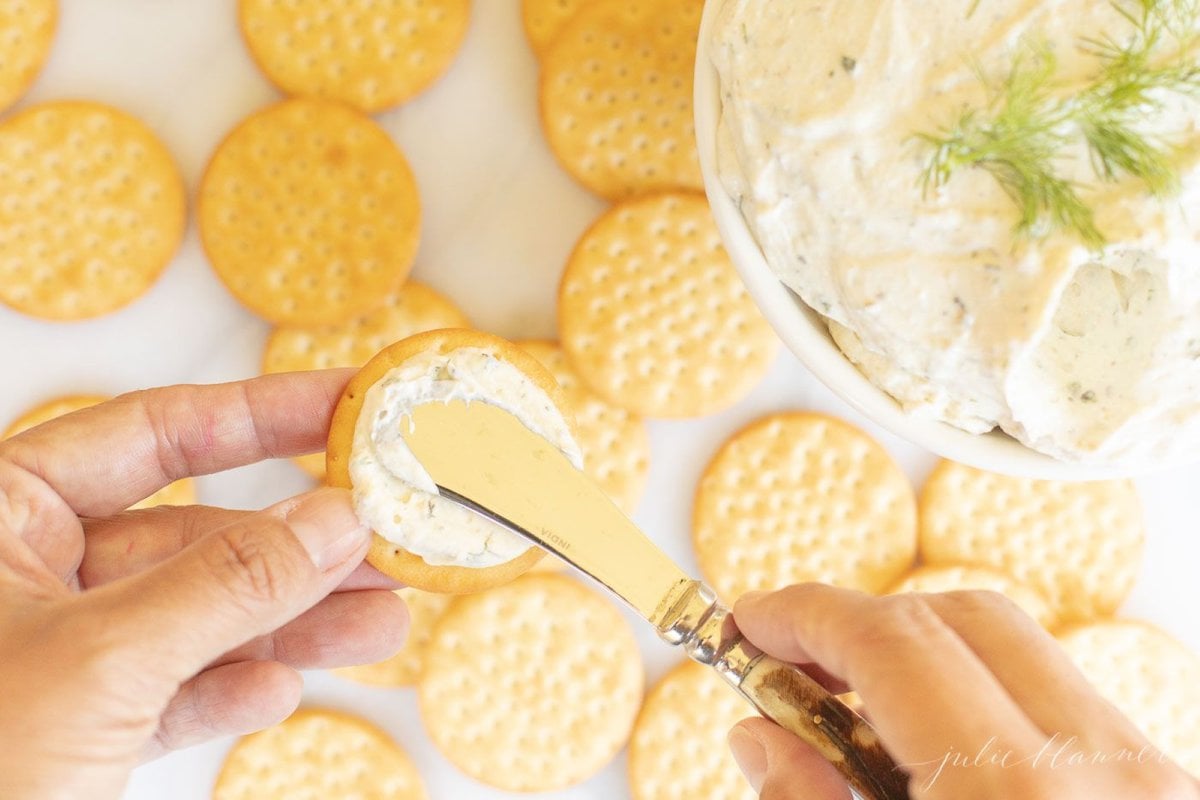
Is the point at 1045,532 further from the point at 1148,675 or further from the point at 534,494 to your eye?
the point at 534,494

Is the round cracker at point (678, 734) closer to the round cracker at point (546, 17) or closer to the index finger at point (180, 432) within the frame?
the index finger at point (180, 432)

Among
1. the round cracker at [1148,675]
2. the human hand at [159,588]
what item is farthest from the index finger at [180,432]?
the round cracker at [1148,675]

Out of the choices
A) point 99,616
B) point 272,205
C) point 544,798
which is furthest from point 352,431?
point 544,798

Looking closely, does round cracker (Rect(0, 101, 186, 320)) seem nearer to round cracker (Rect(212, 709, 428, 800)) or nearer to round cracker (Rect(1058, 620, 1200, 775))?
Result: round cracker (Rect(212, 709, 428, 800))

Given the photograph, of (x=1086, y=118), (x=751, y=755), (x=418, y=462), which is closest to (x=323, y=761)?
(x=418, y=462)

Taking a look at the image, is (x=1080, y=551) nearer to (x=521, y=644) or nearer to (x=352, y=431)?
(x=521, y=644)
